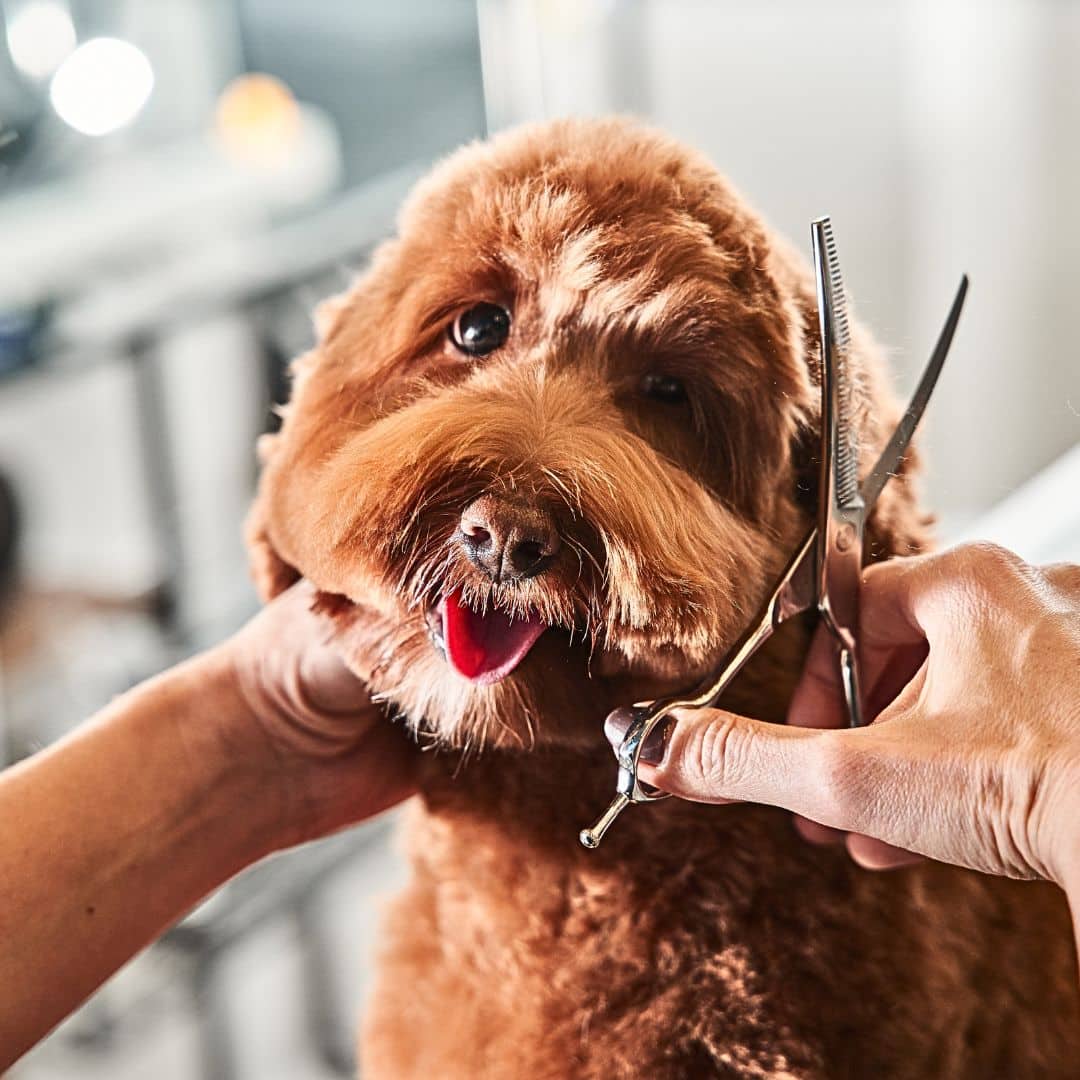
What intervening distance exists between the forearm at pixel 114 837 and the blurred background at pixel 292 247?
5.2 inches

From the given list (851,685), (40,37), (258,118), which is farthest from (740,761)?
(258,118)

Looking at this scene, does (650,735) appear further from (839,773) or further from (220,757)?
(220,757)

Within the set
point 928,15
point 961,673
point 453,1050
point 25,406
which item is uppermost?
point 928,15

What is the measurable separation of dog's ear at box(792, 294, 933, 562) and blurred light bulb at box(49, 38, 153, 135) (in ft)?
2.50

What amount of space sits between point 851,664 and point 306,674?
314 millimetres

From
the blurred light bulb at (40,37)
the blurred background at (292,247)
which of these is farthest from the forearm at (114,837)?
the blurred light bulb at (40,37)

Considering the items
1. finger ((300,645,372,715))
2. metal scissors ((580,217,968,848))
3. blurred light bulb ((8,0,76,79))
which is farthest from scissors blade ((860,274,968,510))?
blurred light bulb ((8,0,76,79))

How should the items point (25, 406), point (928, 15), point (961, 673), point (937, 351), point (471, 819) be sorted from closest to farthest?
point (961, 673), point (937, 351), point (471, 819), point (928, 15), point (25, 406)

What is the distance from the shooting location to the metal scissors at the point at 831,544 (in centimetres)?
59

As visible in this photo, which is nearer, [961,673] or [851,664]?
[961,673]

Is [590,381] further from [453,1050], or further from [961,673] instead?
[453,1050]

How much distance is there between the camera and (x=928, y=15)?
962 millimetres

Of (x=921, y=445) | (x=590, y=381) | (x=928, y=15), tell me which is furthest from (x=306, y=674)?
(x=928, y=15)

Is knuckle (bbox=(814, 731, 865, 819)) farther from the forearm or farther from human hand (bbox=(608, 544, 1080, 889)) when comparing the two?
the forearm
